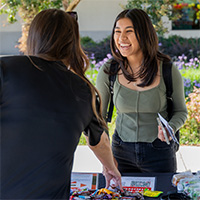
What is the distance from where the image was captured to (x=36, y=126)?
4.02 ft

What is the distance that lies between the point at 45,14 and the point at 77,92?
315mm

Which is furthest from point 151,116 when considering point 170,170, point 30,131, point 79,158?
point 79,158

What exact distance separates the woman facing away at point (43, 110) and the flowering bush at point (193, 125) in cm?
421

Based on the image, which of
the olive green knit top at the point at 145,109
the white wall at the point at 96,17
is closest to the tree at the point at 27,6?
the olive green knit top at the point at 145,109

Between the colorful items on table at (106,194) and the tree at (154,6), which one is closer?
the colorful items on table at (106,194)

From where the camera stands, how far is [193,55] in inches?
335

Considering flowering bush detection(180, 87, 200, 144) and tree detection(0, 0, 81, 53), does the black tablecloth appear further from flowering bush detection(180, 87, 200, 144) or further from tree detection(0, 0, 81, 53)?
tree detection(0, 0, 81, 53)

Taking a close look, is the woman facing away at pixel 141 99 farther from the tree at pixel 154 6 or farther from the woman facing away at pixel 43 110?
the tree at pixel 154 6

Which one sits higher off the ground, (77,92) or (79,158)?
(77,92)

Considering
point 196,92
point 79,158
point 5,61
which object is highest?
Answer: point 5,61

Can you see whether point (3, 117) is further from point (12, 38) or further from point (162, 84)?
point (12, 38)

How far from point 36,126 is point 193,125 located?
14.9 ft

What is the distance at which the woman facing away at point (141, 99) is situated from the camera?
7.43ft

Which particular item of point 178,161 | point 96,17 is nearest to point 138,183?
point 178,161
